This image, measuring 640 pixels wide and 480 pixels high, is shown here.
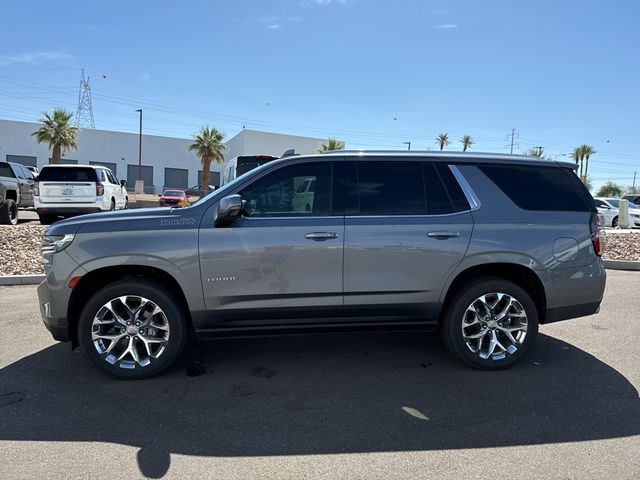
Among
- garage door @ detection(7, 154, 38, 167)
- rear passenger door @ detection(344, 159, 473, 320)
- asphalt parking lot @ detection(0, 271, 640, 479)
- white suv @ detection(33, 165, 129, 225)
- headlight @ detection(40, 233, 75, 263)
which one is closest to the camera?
asphalt parking lot @ detection(0, 271, 640, 479)

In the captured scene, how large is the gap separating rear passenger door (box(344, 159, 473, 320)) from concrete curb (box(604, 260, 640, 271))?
7.55 metres

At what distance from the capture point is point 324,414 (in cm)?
349

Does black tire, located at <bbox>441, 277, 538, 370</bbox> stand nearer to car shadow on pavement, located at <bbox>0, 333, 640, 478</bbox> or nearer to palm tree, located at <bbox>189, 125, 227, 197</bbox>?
car shadow on pavement, located at <bbox>0, 333, 640, 478</bbox>

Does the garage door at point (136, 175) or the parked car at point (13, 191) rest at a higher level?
the garage door at point (136, 175)

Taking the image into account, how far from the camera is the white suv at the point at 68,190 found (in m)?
13.0

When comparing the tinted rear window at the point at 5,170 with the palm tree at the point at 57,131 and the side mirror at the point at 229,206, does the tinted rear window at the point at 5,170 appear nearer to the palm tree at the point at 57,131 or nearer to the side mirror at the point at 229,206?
the side mirror at the point at 229,206

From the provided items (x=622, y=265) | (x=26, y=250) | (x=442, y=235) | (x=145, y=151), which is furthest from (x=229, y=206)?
(x=145, y=151)

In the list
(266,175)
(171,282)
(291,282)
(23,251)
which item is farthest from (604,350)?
(23,251)

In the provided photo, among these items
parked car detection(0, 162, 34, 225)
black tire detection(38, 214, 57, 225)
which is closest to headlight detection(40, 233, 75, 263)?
parked car detection(0, 162, 34, 225)

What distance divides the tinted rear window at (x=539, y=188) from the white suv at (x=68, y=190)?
39.1 feet

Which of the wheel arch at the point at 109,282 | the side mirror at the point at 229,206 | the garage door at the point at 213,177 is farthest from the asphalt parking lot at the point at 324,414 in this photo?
the garage door at the point at 213,177

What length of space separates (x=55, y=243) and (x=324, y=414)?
2595 mm

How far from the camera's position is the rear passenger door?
406cm

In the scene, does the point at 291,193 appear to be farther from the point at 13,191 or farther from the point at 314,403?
the point at 13,191
